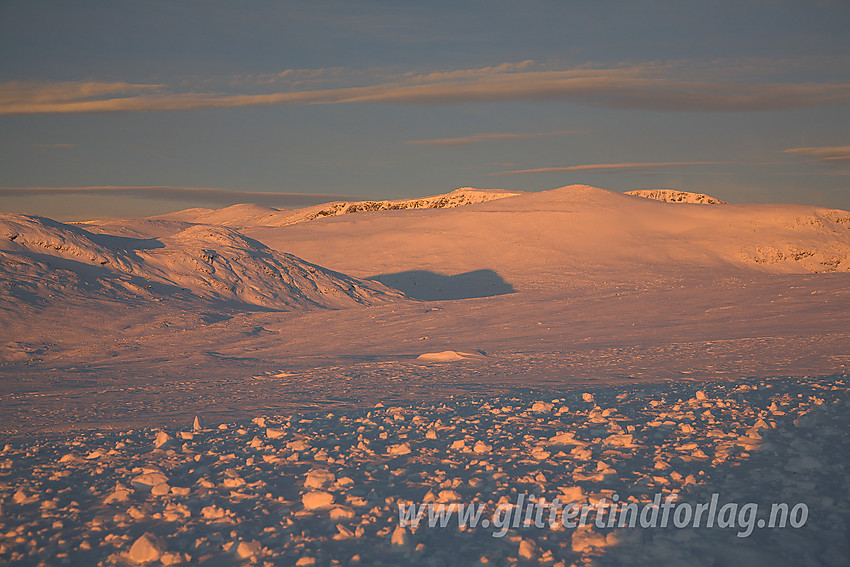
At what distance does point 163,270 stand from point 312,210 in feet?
277

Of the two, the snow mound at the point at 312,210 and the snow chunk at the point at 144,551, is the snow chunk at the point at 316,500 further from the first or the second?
the snow mound at the point at 312,210

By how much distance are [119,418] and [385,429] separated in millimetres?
3705

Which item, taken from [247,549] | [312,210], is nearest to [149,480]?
[247,549]

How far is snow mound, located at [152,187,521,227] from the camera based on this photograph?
9456cm

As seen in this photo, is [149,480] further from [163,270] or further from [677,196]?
[677,196]

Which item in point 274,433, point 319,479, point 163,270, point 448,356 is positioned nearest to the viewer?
point 319,479

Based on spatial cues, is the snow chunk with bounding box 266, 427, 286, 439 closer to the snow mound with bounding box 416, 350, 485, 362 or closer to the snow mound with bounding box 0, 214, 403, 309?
the snow mound with bounding box 416, 350, 485, 362

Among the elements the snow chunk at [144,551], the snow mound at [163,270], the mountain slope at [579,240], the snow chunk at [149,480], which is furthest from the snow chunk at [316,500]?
the mountain slope at [579,240]

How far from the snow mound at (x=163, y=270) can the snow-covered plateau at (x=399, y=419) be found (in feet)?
0.44

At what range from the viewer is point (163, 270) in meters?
23.5

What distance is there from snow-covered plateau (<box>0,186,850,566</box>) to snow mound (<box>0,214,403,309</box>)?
135mm

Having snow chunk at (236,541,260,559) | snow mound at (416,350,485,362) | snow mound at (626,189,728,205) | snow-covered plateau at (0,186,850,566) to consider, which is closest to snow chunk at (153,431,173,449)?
snow-covered plateau at (0,186,850,566)

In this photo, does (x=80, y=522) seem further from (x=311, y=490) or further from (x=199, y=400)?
(x=199, y=400)

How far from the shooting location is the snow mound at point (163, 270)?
20047mm
